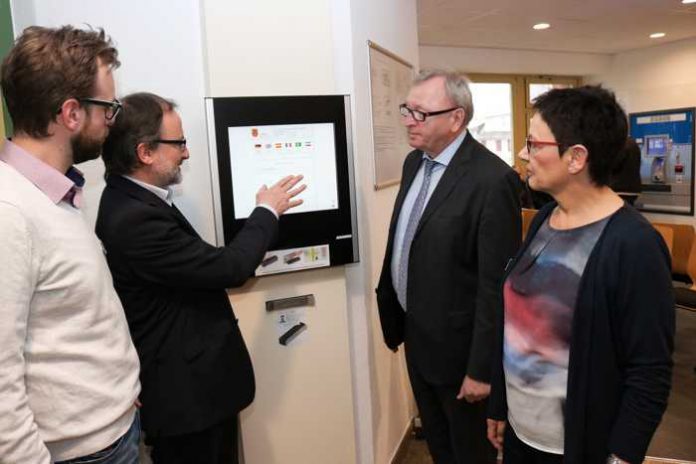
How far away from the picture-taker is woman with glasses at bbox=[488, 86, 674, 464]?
1100mm

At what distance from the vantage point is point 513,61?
725cm

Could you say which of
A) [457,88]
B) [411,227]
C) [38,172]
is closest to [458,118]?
[457,88]

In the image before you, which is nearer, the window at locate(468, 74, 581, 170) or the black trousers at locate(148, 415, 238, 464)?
the black trousers at locate(148, 415, 238, 464)

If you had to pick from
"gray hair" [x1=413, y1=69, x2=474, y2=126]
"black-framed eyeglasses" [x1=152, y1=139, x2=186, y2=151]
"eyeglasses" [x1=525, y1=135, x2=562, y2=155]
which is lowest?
"eyeglasses" [x1=525, y1=135, x2=562, y2=155]

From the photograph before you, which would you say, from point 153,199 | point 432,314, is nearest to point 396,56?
point 432,314

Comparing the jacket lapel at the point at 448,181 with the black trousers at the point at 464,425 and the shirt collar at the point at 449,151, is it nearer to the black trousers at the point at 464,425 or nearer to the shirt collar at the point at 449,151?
the shirt collar at the point at 449,151

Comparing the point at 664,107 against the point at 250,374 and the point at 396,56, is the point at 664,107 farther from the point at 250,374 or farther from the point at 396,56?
the point at 250,374

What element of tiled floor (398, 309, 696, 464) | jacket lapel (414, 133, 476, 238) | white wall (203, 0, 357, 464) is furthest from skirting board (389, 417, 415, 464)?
jacket lapel (414, 133, 476, 238)

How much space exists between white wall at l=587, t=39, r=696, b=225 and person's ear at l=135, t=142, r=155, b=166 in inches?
283

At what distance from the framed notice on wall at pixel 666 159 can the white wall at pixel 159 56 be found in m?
7.28

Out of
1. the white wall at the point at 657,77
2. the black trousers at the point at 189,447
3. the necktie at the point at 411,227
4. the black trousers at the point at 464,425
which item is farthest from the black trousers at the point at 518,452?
the white wall at the point at 657,77

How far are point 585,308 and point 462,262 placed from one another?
536 millimetres

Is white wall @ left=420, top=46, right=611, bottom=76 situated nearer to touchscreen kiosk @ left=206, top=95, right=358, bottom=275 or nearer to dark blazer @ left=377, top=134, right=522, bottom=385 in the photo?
touchscreen kiosk @ left=206, top=95, right=358, bottom=275

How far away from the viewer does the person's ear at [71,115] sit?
110 cm
